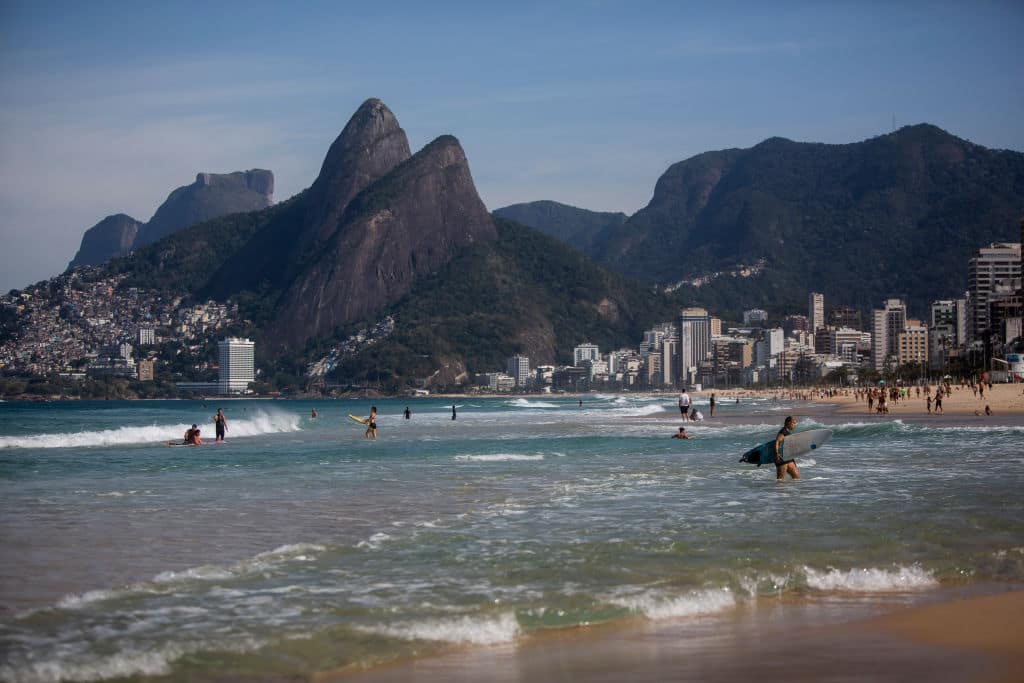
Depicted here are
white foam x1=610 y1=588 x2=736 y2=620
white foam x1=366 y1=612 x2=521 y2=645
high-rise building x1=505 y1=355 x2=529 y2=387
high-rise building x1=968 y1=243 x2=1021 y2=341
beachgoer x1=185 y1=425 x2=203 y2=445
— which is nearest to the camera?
white foam x1=366 y1=612 x2=521 y2=645

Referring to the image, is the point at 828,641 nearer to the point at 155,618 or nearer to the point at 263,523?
the point at 155,618

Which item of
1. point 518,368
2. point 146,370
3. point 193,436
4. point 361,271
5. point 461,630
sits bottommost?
point 193,436

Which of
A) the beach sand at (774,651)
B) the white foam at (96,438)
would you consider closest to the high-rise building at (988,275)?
the white foam at (96,438)

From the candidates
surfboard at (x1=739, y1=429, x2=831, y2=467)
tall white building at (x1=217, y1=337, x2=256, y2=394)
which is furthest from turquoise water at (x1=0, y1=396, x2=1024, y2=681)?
tall white building at (x1=217, y1=337, x2=256, y2=394)

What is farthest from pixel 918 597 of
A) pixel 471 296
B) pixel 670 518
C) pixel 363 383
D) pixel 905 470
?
pixel 471 296

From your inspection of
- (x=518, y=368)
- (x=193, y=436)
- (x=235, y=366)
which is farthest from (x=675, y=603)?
(x=518, y=368)

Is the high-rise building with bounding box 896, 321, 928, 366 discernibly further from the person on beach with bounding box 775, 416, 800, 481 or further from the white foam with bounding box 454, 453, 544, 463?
the person on beach with bounding box 775, 416, 800, 481

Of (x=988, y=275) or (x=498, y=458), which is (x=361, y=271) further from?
(x=498, y=458)
